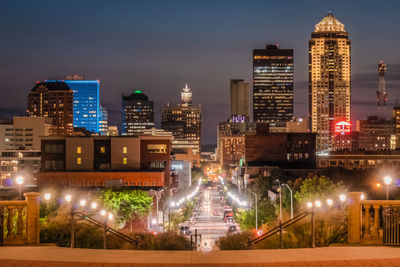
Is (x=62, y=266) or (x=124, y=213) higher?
(x=62, y=266)

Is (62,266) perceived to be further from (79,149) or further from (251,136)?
(251,136)

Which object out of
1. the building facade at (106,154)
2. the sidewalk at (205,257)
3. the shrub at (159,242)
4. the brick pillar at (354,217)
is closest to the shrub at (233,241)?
the shrub at (159,242)

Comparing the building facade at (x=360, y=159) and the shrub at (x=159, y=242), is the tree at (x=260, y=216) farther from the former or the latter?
the building facade at (x=360, y=159)

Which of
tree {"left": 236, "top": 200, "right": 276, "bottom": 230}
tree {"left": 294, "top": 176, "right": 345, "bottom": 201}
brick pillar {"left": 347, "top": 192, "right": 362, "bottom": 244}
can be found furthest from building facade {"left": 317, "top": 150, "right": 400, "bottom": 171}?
brick pillar {"left": 347, "top": 192, "right": 362, "bottom": 244}

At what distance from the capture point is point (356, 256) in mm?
15711

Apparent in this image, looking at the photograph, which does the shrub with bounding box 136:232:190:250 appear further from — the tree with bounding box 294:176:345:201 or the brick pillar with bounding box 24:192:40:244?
the tree with bounding box 294:176:345:201

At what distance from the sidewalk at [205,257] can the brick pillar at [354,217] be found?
2.88 feet

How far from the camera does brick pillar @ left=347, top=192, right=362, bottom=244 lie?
1775 centimetres

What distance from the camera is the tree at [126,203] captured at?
219 ft

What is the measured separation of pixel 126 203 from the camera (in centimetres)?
6838

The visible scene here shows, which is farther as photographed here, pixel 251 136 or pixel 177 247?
pixel 251 136

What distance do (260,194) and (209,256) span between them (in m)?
82.7

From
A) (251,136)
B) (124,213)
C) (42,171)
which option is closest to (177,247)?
(124,213)

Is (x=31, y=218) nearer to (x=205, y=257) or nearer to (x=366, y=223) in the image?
(x=205, y=257)
